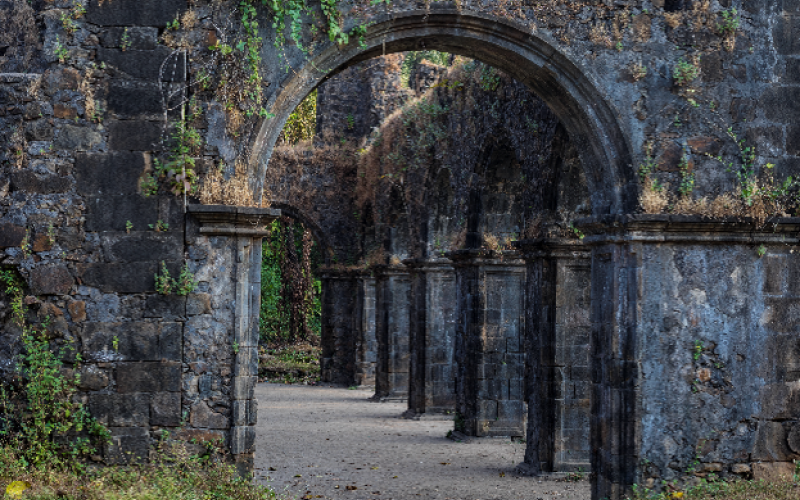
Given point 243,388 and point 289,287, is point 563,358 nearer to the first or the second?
point 243,388

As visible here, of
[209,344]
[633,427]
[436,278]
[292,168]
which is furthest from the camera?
[292,168]

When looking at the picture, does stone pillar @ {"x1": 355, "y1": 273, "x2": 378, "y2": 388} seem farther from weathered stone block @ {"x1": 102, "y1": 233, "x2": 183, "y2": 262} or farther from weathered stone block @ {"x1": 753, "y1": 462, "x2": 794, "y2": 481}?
weathered stone block @ {"x1": 102, "y1": 233, "x2": 183, "y2": 262}

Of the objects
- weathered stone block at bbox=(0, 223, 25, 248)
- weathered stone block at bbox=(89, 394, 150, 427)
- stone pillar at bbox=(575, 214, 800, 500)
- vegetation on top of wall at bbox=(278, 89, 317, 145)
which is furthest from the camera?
vegetation on top of wall at bbox=(278, 89, 317, 145)

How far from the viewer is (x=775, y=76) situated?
871 centimetres

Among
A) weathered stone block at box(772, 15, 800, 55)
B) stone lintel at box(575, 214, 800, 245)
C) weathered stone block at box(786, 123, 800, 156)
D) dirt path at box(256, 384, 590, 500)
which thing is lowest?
dirt path at box(256, 384, 590, 500)

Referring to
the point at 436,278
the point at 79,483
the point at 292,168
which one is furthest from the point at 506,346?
the point at 292,168

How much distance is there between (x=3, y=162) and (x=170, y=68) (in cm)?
157

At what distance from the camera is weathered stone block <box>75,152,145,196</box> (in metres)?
7.71

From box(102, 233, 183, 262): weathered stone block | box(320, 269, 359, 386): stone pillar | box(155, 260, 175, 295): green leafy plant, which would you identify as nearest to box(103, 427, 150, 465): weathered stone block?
box(155, 260, 175, 295): green leafy plant

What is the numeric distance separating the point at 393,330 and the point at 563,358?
27.2 ft

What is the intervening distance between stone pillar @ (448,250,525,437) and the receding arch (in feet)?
15.1

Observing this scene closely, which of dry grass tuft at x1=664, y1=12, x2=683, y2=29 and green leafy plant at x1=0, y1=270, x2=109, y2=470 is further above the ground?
dry grass tuft at x1=664, y1=12, x2=683, y2=29

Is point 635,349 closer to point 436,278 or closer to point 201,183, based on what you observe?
point 201,183

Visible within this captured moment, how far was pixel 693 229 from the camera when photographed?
27.7ft
